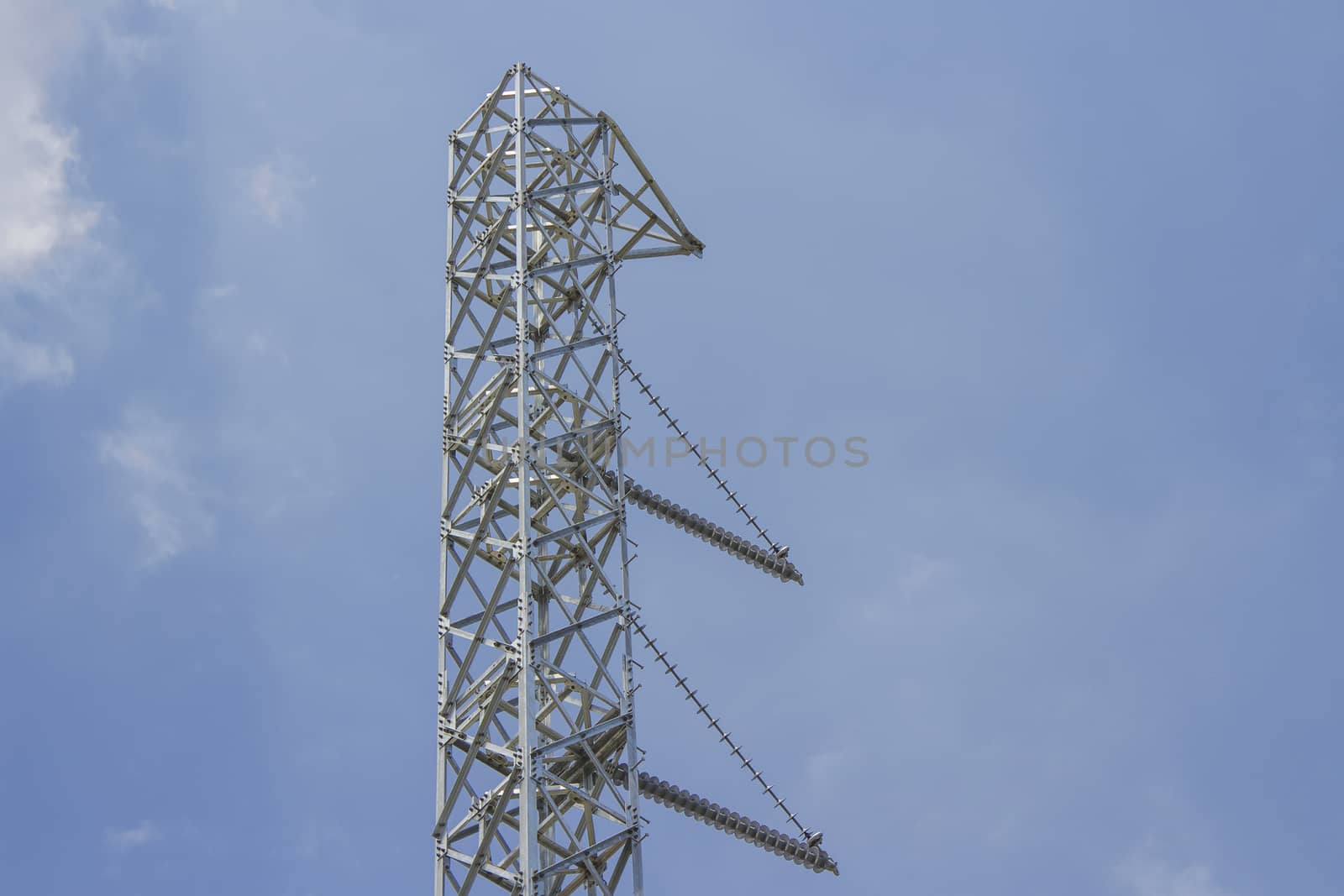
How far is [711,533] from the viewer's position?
187 feet

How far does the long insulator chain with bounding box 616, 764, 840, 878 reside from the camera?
5094 cm

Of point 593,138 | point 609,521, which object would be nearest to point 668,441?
point 609,521

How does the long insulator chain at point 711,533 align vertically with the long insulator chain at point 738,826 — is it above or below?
above

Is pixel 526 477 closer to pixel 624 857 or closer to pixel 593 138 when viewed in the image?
pixel 624 857

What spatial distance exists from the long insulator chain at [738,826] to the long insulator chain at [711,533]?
831 cm

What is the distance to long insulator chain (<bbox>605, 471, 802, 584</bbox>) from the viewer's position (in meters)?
55.7

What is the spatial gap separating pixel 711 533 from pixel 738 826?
898 cm

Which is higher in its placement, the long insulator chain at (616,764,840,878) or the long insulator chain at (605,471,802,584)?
the long insulator chain at (605,471,802,584)

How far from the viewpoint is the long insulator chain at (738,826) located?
50.9 meters

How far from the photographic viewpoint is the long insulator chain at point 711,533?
55.7m

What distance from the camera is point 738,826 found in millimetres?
51531

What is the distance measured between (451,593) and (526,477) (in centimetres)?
376

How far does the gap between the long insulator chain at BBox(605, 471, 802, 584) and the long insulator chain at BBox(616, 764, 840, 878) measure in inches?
327

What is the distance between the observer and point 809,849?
52.0 m
